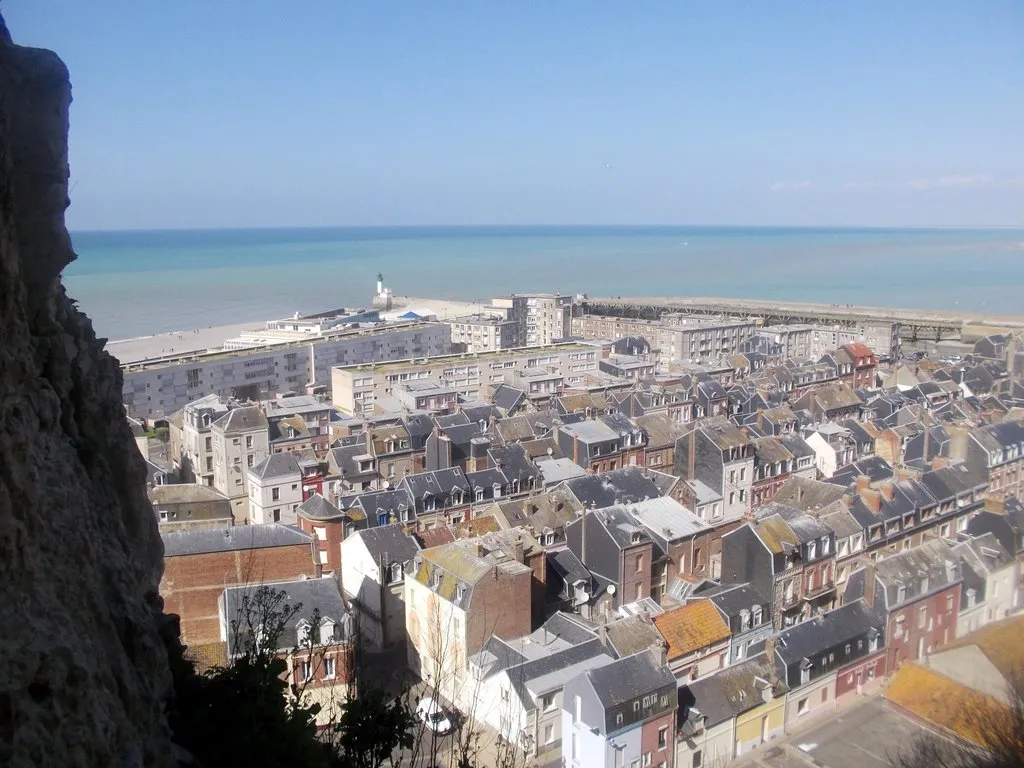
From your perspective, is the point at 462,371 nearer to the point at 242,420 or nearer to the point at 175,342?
the point at 242,420

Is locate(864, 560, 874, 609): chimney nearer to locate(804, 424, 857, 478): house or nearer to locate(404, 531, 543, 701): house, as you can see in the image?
locate(404, 531, 543, 701): house

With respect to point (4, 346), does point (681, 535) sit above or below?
below

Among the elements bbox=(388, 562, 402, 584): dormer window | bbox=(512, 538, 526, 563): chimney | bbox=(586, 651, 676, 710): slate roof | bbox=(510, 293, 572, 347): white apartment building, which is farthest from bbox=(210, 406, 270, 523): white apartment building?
bbox=(510, 293, 572, 347): white apartment building

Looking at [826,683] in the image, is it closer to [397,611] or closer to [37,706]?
[397,611]

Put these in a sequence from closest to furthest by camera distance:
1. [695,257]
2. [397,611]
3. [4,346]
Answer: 1. [4,346]
2. [397,611]
3. [695,257]

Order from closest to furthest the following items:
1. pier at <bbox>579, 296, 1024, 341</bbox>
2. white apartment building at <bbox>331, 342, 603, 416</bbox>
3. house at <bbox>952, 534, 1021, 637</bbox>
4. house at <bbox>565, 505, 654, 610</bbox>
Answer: house at <bbox>565, 505, 654, 610</bbox>
house at <bbox>952, 534, 1021, 637</bbox>
white apartment building at <bbox>331, 342, 603, 416</bbox>
pier at <bbox>579, 296, 1024, 341</bbox>

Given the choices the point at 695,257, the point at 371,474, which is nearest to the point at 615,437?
the point at 371,474

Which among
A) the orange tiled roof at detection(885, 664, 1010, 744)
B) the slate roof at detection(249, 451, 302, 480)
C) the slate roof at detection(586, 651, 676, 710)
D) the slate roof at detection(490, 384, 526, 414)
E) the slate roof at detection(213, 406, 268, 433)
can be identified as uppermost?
the slate roof at detection(213, 406, 268, 433)
